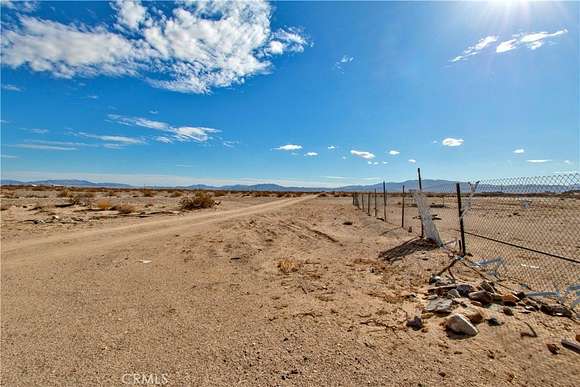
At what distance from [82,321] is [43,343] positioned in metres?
0.58

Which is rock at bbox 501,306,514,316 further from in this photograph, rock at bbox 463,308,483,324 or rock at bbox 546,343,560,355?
rock at bbox 546,343,560,355

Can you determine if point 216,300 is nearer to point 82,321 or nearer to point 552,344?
point 82,321

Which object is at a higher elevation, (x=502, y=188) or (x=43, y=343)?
(x=502, y=188)

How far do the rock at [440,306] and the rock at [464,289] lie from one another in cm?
54

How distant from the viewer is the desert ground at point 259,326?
10.1 ft

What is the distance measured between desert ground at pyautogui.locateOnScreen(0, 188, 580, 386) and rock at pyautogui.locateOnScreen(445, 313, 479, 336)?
87 millimetres

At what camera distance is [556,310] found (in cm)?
436

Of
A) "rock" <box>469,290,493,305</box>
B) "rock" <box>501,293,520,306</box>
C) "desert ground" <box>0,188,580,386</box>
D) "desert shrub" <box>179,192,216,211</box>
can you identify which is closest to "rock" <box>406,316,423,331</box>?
"desert ground" <box>0,188,580,386</box>

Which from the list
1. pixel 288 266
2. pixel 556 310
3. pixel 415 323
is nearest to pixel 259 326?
pixel 415 323

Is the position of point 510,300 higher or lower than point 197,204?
lower

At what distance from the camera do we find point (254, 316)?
14.5ft

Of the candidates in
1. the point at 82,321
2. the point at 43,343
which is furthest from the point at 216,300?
the point at 43,343

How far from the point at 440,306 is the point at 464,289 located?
0.94m

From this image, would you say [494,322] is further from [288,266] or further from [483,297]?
[288,266]
